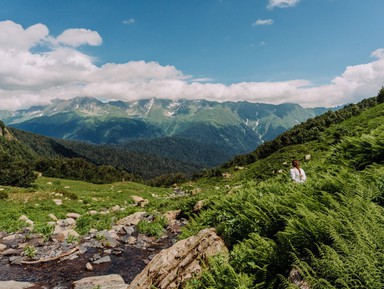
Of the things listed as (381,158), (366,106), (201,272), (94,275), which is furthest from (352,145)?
(366,106)

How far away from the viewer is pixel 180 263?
833 cm

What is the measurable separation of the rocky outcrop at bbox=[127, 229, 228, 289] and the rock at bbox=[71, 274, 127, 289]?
10.1ft

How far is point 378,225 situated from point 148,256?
1268 centimetres

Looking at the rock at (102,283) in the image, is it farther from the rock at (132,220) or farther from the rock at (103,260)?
the rock at (132,220)

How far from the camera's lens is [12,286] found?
1128cm

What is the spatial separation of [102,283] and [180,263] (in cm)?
493

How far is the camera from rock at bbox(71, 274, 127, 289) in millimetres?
11023

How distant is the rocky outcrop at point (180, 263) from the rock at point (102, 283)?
3089 mm

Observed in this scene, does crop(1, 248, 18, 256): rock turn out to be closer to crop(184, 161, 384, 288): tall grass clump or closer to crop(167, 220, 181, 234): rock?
crop(167, 220, 181, 234): rock

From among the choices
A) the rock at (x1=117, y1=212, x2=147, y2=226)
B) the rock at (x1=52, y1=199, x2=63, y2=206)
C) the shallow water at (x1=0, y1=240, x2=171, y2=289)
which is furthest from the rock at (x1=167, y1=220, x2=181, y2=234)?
the rock at (x1=52, y1=199, x2=63, y2=206)

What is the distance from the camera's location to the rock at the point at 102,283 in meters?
11.0

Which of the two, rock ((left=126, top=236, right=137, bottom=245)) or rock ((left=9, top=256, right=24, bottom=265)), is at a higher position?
rock ((left=9, top=256, right=24, bottom=265))

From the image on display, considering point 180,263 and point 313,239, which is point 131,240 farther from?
point 313,239

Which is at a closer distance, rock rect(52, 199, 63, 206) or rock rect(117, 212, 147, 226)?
rock rect(117, 212, 147, 226)
